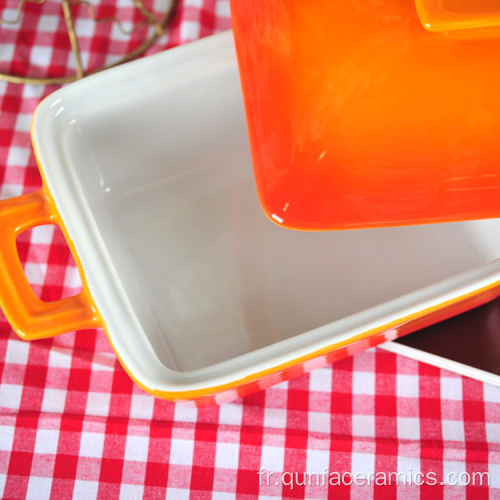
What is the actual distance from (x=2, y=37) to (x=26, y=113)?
97 mm

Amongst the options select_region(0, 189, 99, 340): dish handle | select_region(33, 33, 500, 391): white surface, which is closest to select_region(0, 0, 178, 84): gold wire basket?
select_region(33, 33, 500, 391): white surface

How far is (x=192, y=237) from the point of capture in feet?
2.15

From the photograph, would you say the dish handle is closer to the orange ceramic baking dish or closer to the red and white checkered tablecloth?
the orange ceramic baking dish

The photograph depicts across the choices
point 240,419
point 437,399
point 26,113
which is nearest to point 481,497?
point 437,399

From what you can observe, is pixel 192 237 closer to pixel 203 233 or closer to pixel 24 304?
pixel 203 233

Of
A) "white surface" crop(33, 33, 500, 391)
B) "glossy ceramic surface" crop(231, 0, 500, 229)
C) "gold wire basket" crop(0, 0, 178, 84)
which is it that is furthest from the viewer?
"gold wire basket" crop(0, 0, 178, 84)

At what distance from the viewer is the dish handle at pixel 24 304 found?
0.50m

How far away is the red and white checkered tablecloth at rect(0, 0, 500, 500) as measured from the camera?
60 cm

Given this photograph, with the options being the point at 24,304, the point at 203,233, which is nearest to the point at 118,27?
the point at 203,233

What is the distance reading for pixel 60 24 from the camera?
0.77 m

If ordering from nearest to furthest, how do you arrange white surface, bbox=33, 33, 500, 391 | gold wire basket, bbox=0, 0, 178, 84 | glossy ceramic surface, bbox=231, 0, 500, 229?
1. glossy ceramic surface, bbox=231, 0, 500, 229
2. white surface, bbox=33, 33, 500, 391
3. gold wire basket, bbox=0, 0, 178, 84

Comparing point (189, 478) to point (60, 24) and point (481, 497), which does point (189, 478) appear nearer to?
point (481, 497)

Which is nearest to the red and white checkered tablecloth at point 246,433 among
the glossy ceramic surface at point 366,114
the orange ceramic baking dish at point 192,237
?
the orange ceramic baking dish at point 192,237

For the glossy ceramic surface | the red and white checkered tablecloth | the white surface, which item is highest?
the glossy ceramic surface
